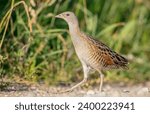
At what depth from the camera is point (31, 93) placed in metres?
9.80

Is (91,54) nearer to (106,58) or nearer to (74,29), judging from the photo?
(106,58)

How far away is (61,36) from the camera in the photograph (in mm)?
11586

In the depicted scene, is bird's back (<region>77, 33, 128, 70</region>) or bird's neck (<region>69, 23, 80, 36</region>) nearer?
bird's back (<region>77, 33, 128, 70</region>)

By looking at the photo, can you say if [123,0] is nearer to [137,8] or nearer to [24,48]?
[137,8]

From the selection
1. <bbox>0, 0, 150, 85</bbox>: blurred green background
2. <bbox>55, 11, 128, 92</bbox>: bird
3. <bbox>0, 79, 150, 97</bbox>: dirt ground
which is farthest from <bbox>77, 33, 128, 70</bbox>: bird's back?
<bbox>0, 0, 150, 85</bbox>: blurred green background

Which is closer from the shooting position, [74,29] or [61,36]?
[74,29]

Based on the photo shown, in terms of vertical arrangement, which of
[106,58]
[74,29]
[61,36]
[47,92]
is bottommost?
[47,92]


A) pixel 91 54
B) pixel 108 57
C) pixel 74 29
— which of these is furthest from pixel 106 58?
pixel 74 29

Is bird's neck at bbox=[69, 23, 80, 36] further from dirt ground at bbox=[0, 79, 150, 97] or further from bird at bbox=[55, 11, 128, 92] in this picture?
dirt ground at bbox=[0, 79, 150, 97]

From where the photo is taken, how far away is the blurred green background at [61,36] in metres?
10.8

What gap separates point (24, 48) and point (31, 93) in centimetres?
145

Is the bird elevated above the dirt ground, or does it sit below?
above

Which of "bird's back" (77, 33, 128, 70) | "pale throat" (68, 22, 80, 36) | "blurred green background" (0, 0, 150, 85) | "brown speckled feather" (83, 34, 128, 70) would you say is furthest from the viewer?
"blurred green background" (0, 0, 150, 85)

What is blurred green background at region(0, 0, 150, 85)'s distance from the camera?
35.6ft
